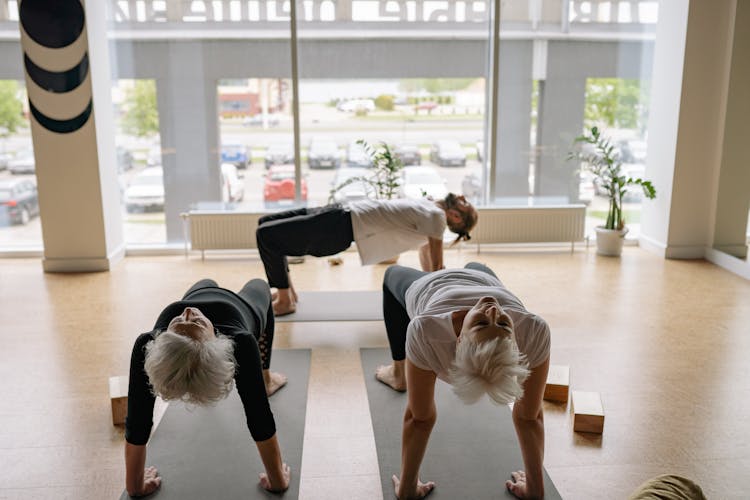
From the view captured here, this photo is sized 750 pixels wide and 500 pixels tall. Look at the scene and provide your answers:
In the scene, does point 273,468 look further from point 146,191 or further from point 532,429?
point 146,191

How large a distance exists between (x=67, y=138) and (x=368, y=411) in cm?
389

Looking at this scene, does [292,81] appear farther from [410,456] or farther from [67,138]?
[410,456]

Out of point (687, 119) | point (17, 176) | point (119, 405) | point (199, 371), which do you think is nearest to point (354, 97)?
point (687, 119)

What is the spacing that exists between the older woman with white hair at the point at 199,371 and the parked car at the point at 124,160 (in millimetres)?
4047

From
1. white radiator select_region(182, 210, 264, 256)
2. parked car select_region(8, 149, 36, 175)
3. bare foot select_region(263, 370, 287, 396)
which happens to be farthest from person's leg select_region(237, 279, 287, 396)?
parked car select_region(8, 149, 36, 175)

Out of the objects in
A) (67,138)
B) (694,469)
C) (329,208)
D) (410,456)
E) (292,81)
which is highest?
(292,81)

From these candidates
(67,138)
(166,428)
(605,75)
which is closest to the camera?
(166,428)

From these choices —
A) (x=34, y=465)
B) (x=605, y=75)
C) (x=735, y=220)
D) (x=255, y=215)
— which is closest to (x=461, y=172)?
(x=605, y=75)

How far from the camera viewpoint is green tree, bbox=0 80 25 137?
6270 mm

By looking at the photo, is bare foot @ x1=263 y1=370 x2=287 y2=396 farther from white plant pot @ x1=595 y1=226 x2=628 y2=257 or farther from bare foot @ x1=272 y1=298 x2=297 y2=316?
white plant pot @ x1=595 y1=226 x2=628 y2=257

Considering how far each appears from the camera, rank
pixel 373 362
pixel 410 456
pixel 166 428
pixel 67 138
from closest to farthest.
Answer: pixel 410 456
pixel 166 428
pixel 373 362
pixel 67 138

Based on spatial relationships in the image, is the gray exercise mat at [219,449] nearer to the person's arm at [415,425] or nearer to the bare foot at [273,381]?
the bare foot at [273,381]

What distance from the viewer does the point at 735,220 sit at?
612cm

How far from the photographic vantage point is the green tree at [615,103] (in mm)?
6605
